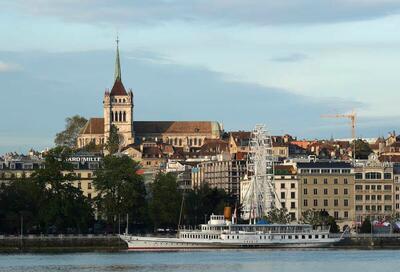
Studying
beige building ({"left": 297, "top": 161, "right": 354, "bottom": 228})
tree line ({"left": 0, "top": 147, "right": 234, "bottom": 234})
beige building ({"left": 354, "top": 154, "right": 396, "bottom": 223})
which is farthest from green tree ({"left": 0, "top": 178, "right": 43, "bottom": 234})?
beige building ({"left": 354, "top": 154, "right": 396, "bottom": 223})

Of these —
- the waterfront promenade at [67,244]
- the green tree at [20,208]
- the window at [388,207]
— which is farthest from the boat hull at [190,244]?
the window at [388,207]

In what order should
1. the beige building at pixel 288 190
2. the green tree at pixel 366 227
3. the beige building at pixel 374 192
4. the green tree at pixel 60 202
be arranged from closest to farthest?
the green tree at pixel 60 202 < the green tree at pixel 366 227 < the beige building at pixel 288 190 < the beige building at pixel 374 192

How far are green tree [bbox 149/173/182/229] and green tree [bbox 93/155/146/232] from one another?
118cm

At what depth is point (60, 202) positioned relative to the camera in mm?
148000

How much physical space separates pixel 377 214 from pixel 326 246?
31604mm

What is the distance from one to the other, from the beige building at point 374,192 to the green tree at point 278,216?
16.7 m

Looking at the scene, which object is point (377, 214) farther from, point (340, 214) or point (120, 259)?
point (120, 259)

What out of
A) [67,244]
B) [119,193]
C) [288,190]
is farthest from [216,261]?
[288,190]

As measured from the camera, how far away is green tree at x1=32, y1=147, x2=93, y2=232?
482 ft

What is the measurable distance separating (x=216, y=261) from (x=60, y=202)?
99.3 feet

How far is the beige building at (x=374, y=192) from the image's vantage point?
6870 inches

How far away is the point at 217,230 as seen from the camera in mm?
145375

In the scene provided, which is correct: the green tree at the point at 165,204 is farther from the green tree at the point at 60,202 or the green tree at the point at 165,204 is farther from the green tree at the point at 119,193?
the green tree at the point at 60,202

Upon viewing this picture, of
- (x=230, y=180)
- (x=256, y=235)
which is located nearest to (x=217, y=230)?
(x=256, y=235)
